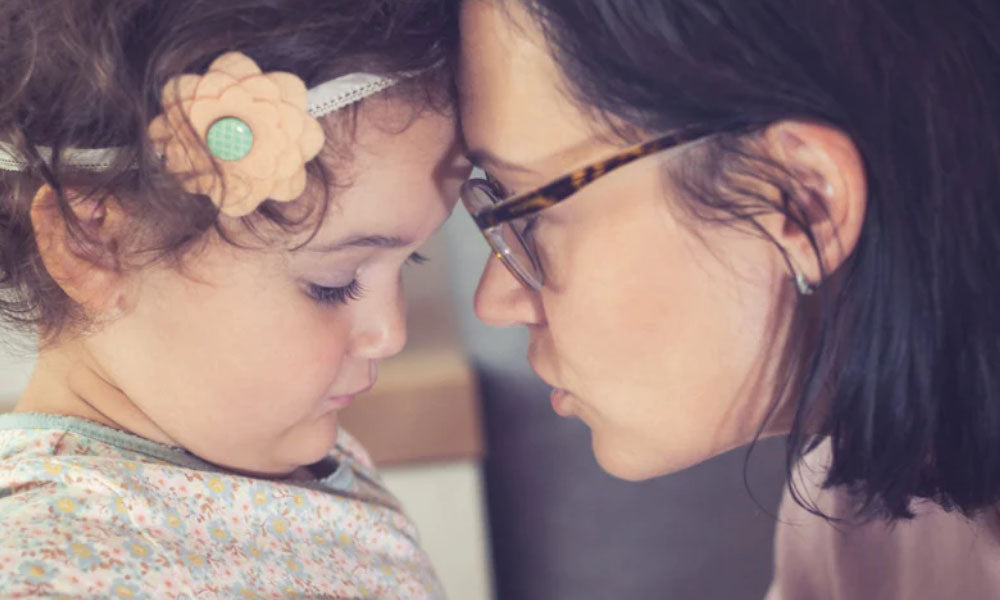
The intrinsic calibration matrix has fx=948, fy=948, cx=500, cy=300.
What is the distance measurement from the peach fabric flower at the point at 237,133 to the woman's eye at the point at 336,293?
0.39 ft

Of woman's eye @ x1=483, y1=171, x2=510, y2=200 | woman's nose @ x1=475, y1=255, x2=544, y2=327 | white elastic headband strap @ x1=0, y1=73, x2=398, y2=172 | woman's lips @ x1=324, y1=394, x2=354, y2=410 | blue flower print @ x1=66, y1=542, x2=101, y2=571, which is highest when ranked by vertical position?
Result: white elastic headband strap @ x1=0, y1=73, x2=398, y2=172

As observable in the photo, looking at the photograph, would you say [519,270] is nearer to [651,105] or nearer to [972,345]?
[651,105]

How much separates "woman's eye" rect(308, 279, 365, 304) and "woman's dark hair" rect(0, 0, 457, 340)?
8 cm

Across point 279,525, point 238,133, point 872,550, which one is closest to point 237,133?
point 238,133

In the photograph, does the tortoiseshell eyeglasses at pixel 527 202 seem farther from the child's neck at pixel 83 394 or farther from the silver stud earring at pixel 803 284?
the child's neck at pixel 83 394

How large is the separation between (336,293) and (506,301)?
0.51ft

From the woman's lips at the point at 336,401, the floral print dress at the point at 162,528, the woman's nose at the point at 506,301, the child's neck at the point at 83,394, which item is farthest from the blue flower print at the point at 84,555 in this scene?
the woman's nose at the point at 506,301

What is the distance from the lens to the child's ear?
29.7 inches

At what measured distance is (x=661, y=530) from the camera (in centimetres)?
142

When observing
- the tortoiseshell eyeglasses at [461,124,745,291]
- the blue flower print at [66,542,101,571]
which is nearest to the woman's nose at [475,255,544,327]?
the tortoiseshell eyeglasses at [461,124,745,291]

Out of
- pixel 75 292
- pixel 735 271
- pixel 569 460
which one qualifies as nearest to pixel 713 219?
A: pixel 735 271

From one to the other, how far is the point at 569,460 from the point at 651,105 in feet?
2.73

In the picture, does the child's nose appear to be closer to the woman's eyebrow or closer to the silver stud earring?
the woman's eyebrow

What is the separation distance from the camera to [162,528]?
0.78 metres
